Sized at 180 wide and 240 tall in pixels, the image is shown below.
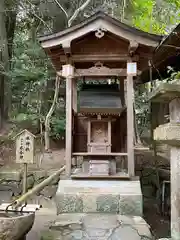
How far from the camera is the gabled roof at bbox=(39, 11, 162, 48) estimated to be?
609 cm

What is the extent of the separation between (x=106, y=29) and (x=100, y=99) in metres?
1.55

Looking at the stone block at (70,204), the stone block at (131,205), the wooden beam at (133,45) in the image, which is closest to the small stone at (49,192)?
the stone block at (70,204)

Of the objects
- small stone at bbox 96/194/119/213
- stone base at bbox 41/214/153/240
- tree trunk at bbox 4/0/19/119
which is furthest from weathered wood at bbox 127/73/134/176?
tree trunk at bbox 4/0/19/119

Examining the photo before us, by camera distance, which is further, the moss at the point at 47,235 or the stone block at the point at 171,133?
the moss at the point at 47,235

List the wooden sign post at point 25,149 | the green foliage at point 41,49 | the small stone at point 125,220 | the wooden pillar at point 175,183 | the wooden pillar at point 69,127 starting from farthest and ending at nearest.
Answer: the green foliage at point 41,49, the wooden pillar at point 69,127, the wooden sign post at point 25,149, the small stone at point 125,220, the wooden pillar at point 175,183

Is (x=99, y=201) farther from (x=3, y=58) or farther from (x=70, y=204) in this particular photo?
(x=3, y=58)

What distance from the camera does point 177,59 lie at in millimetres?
8156

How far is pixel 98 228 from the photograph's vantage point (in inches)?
182

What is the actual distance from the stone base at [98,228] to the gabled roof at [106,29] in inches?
141

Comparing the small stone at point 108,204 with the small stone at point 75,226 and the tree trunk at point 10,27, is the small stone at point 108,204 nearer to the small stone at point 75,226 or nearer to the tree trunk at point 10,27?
the small stone at point 75,226

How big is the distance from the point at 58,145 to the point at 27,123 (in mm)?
1402

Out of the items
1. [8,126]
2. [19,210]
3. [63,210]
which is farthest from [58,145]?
[19,210]

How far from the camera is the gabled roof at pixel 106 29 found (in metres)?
6.09

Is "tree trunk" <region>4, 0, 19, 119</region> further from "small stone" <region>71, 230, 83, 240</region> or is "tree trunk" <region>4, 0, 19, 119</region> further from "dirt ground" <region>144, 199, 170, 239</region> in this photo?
"small stone" <region>71, 230, 83, 240</region>
